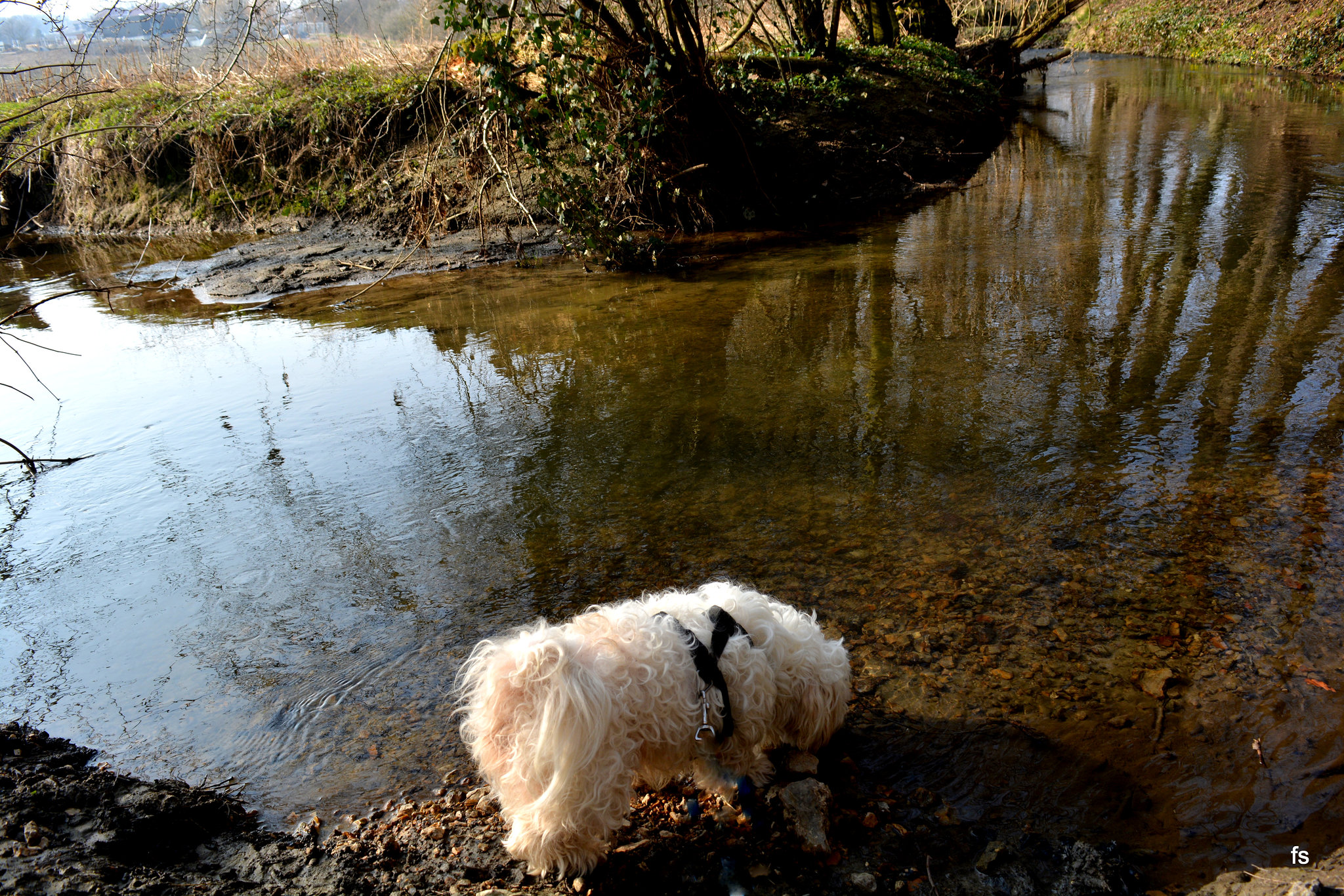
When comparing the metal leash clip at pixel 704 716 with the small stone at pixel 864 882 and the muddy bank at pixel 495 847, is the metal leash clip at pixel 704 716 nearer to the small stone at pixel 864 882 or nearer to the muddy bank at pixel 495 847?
the muddy bank at pixel 495 847

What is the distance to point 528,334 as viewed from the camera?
24.9 feet

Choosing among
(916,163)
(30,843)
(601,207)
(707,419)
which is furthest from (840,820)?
(916,163)

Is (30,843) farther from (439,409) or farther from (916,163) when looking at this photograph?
(916,163)

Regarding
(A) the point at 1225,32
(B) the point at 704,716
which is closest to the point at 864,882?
(B) the point at 704,716

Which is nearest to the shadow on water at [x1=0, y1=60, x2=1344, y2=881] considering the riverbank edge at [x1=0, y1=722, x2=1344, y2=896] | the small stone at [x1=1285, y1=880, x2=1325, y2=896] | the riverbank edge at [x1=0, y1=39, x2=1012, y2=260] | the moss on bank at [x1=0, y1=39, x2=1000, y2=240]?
the riverbank edge at [x1=0, y1=722, x2=1344, y2=896]

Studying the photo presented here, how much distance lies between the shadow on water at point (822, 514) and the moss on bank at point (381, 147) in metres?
3.51

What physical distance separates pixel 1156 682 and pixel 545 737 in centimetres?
228

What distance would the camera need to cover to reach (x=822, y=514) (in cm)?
424

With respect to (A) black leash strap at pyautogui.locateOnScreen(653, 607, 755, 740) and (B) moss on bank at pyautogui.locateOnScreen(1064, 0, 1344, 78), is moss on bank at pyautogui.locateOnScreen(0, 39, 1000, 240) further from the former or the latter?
(B) moss on bank at pyautogui.locateOnScreen(1064, 0, 1344, 78)

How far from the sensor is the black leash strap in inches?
99.7

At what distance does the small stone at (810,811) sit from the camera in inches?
94.7

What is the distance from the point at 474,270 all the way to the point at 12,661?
7425 mm

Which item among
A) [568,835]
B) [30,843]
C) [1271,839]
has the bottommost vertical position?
[1271,839]

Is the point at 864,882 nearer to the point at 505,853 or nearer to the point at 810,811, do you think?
the point at 810,811
